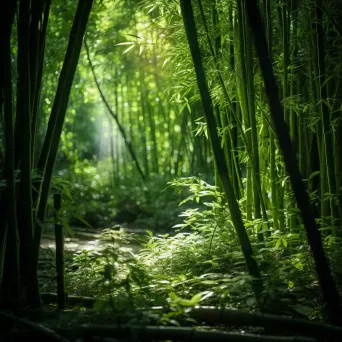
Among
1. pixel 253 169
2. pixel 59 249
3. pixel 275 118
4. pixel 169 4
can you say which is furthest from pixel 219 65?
pixel 59 249

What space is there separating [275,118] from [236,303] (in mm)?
755

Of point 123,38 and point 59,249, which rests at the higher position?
point 123,38

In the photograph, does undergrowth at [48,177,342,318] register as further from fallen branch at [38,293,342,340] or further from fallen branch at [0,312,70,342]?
fallen branch at [0,312,70,342]

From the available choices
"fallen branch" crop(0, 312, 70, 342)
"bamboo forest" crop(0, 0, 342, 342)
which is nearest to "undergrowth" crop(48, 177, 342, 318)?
"bamboo forest" crop(0, 0, 342, 342)

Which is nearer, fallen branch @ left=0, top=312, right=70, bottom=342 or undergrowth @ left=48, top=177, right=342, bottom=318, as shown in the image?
fallen branch @ left=0, top=312, right=70, bottom=342

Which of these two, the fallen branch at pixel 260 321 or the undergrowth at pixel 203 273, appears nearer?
the fallen branch at pixel 260 321

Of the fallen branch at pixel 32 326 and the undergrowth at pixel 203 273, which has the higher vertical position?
the undergrowth at pixel 203 273

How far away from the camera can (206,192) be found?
277cm

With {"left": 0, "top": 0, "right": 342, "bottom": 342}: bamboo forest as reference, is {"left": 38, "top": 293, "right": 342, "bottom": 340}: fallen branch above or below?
below

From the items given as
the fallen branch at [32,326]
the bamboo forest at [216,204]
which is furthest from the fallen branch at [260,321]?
the fallen branch at [32,326]

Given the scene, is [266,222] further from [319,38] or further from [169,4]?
[169,4]

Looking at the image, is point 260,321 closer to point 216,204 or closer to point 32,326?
point 32,326

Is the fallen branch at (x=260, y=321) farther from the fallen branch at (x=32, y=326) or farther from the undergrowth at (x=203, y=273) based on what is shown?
the fallen branch at (x=32, y=326)

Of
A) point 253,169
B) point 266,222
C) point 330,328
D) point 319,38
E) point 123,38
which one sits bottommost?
point 330,328
